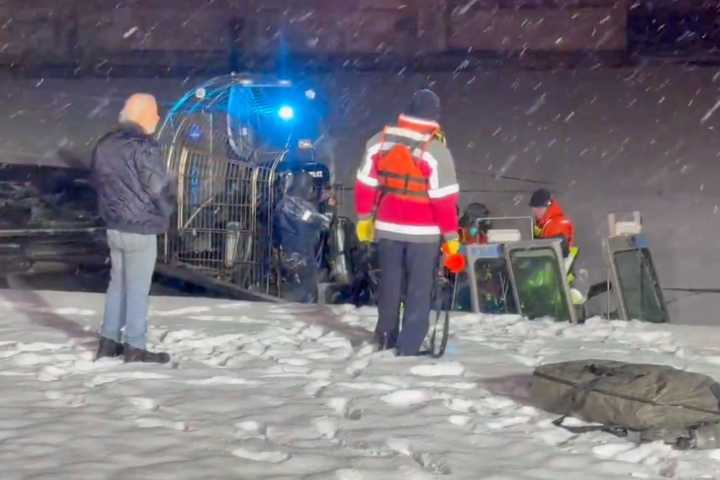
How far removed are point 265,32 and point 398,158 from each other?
609 inches

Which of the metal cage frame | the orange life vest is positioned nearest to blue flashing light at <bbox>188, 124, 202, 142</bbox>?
the metal cage frame

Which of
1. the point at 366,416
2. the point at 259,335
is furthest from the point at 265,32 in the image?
the point at 366,416

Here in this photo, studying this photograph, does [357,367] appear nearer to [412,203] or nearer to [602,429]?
[412,203]

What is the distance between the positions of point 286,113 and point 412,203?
6.33 m

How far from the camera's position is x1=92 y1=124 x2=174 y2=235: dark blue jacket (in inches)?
273

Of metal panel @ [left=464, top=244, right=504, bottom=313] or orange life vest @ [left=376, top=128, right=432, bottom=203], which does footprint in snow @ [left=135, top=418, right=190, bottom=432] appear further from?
metal panel @ [left=464, top=244, right=504, bottom=313]

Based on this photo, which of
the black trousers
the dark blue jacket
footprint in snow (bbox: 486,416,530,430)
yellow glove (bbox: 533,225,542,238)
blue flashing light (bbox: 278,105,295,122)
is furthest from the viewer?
blue flashing light (bbox: 278,105,295,122)

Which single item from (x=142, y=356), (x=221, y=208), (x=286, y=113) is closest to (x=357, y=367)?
(x=142, y=356)

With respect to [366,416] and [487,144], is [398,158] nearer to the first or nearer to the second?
[366,416]

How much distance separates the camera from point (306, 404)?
6309mm

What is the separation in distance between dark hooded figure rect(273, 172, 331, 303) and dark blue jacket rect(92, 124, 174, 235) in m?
4.89

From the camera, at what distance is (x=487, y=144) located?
19.6 metres

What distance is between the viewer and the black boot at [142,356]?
722cm

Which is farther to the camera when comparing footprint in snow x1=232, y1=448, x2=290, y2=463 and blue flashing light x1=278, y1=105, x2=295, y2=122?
blue flashing light x1=278, y1=105, x2=295, y2=122
